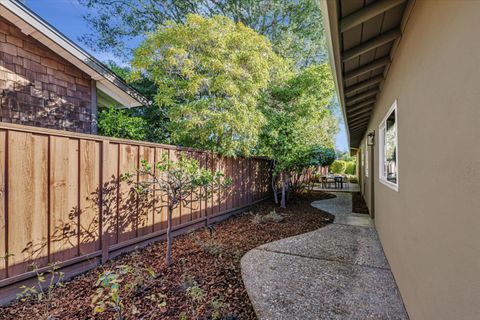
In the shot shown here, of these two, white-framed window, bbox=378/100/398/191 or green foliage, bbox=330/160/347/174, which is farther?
green foliage, bbox=330/160/347/174

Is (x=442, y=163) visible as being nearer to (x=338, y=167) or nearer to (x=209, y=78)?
(x=209, y=78)

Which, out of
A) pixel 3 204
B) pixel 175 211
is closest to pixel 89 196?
pixel 3 204

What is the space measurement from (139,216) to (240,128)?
3.27 m

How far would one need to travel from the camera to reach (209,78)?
6516 mm

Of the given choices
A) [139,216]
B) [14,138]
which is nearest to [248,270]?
[139,216]

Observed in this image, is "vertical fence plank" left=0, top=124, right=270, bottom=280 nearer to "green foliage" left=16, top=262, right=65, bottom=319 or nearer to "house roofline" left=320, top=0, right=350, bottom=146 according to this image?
"green foliage" left=16, top=262, right=65, bottom=319

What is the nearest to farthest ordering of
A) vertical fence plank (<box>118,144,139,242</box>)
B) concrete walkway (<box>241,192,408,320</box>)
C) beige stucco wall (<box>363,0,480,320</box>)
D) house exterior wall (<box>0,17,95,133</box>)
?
beige stucco wall (<box>363,0,480,320</box>), concrete walkway (<box>241,192,408,320</box>), vertical fence plank (<box>118,144,139,242</box>), house exterior wall (<box>0,17,95,133</box>)

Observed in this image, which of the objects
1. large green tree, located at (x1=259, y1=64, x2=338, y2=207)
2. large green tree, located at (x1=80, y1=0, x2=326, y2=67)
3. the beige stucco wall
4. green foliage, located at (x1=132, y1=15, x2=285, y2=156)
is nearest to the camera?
the beige stucco wall

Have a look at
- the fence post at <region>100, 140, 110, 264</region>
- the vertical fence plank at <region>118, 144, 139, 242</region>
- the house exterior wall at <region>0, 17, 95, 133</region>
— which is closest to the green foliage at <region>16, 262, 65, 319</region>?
the fence post at <region>100, 140, 110, 264</region>

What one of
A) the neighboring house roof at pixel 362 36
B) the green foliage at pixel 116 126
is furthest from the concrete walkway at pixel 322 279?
the green foliage at pixel 116 126

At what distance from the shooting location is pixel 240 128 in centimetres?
623

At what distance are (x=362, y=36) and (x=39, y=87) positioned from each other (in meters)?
6.34

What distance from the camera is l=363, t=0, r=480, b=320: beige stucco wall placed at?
4.23 feet

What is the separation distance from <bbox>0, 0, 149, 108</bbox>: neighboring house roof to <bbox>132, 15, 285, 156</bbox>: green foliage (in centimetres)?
87
